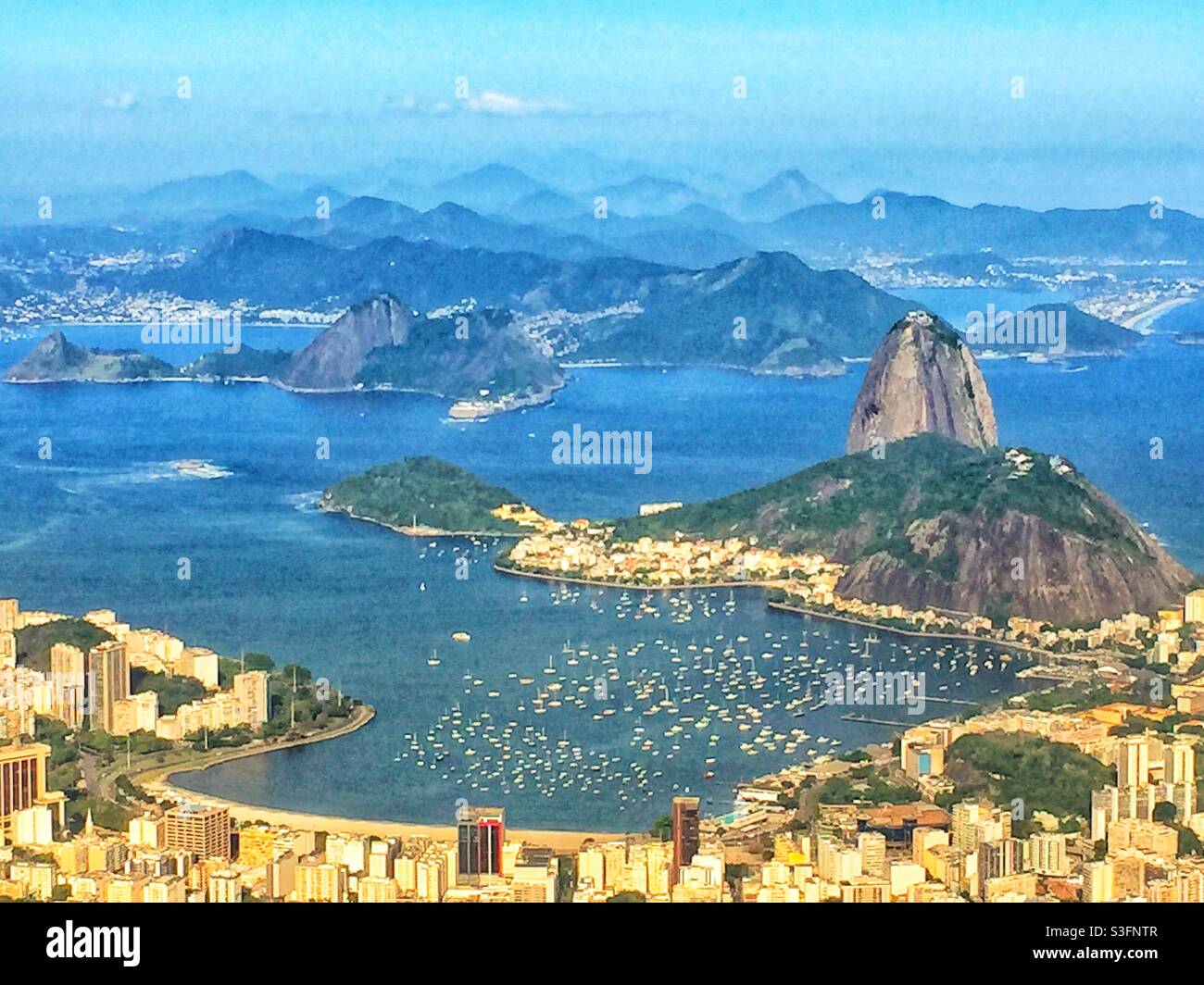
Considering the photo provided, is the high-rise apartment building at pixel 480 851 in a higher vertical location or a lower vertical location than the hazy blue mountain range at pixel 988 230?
lower

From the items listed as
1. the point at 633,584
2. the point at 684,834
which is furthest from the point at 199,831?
the point at 633,584

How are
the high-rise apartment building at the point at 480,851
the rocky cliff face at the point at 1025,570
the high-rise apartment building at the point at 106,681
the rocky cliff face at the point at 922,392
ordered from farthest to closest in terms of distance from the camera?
1. the rocky cliff face at the point at 922,392
2. the rocky cliff face at the point at 1025,570
3. the high-rise apartment building at the point at 106,681
4. the high-rise apartment building at the point at 480,851

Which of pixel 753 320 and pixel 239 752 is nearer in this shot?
pixel 239 752

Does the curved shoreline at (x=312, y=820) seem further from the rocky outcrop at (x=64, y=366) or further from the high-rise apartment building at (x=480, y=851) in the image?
the rocky outcrop at (x=64, y=366)

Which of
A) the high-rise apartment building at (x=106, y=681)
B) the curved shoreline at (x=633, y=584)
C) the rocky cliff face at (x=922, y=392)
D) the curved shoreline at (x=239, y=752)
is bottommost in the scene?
the curved shoreline at (x=239, y=752)

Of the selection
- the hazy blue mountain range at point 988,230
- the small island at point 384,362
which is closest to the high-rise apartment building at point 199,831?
the hazy blue mountain range at point 988,230

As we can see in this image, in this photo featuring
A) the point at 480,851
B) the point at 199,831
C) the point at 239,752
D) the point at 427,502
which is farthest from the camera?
the point at 427,502

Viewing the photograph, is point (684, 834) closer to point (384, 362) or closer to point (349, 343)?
point (384, 362)
